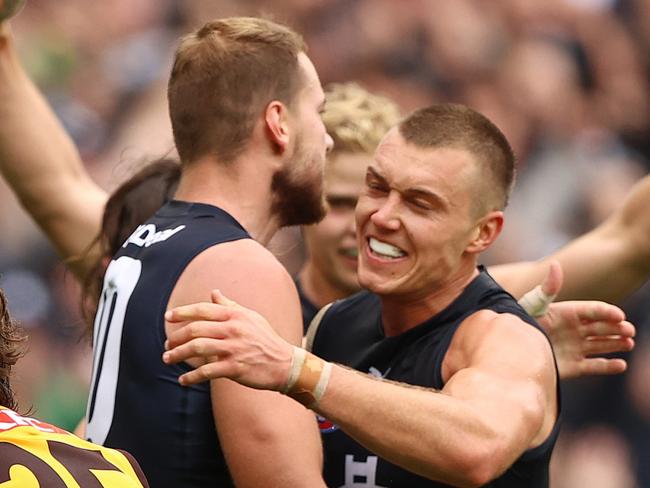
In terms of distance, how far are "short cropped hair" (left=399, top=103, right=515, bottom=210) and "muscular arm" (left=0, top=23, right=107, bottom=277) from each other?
1.89 metres

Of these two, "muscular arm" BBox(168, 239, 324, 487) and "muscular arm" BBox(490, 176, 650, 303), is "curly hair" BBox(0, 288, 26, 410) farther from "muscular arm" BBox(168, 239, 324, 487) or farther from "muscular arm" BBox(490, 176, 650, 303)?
"muscular arm" BBox(490, 176, 650, 303)

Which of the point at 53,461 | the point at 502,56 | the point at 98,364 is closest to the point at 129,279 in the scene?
the point at 98,364

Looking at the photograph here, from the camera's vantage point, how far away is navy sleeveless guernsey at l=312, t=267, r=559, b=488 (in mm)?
3693

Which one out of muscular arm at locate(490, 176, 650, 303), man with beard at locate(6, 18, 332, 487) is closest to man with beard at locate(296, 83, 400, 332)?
muscular arm at locate(490, 176, 650, 303)

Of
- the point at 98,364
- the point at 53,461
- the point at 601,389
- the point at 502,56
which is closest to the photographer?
the point at 53,461

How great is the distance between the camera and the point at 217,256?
11.9 ft

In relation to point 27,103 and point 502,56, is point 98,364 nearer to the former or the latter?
point 27,103

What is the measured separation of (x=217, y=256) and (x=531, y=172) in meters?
4.59

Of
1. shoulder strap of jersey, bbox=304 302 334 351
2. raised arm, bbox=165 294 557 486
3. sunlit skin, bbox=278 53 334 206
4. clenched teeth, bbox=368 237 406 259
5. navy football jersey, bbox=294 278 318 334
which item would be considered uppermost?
sunlit skin, bbox=278 53 334 206

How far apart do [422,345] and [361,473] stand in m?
0.41

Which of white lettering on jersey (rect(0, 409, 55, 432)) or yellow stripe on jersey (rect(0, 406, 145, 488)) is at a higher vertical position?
white lettering on jersey (rect(0, 409, 55, 432))

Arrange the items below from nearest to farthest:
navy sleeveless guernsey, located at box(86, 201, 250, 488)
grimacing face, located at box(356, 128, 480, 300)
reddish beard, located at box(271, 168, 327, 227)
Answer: navy sleeveless guernsey, located at box(86, 201, 250, 488), grimacing face, located at box(356, 128, 480, 300), reddish beard, located at box(271, 168, 327, 227)

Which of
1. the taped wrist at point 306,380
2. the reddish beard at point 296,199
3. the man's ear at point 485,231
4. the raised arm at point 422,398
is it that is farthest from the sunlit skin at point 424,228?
the taped wrist at point 306,380

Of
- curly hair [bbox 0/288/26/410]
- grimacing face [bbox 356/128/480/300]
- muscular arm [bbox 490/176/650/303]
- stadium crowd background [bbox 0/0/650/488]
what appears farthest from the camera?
stadium crowd background [bbox 0/0/650/488]
